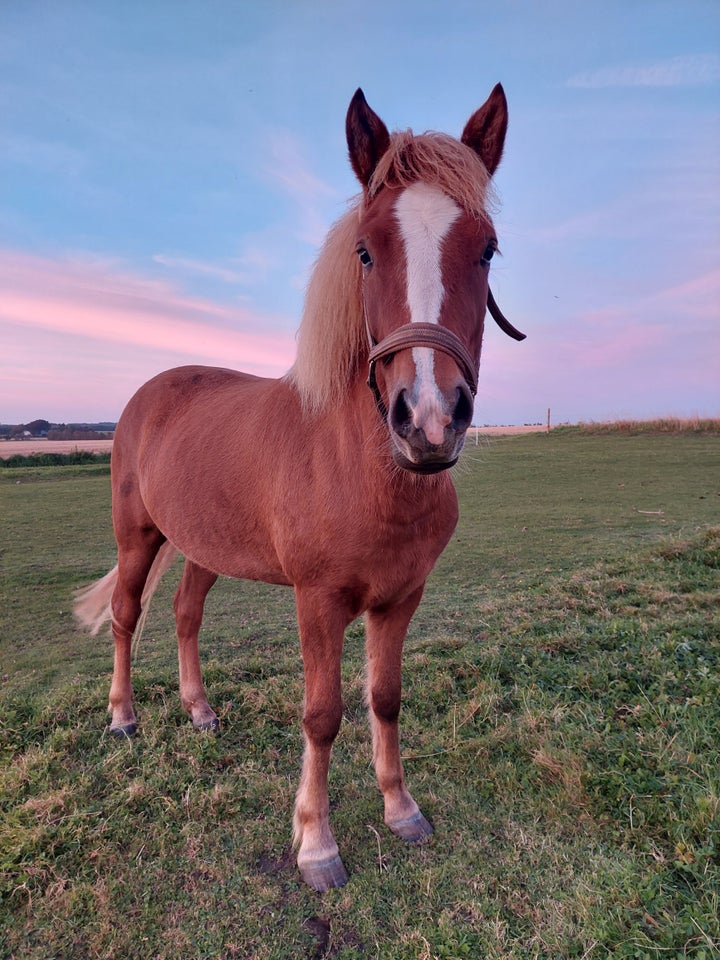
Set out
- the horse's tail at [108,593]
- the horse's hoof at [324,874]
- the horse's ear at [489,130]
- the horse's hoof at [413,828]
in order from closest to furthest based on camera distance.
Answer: the horse's ear at [489,130] < the horse's hoof at [324,874] < the horse's hoof at [413,828] < the horse's tail at [108,593]

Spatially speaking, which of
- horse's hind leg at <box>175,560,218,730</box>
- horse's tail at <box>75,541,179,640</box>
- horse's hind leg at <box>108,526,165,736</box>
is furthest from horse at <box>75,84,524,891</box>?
horse's tail at <box>75,541,179,640</box>

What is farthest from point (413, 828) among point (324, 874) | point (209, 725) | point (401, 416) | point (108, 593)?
point (108, 593)

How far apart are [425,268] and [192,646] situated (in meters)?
2.68

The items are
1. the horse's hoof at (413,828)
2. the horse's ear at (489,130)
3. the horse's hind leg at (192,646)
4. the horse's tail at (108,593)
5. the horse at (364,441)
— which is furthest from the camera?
the horse's tail at (108,593)

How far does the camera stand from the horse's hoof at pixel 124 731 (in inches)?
116

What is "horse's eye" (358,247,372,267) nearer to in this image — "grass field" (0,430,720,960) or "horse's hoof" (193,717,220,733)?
"grass field" (0,430,720,960)

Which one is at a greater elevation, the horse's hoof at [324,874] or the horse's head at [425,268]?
the horse's head at [425,268]

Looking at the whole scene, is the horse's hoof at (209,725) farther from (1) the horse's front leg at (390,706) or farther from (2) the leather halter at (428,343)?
(2) the leather halter at (428,343)

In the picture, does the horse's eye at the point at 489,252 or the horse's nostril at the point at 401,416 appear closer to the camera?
the horse's nostril at the point at 401,416

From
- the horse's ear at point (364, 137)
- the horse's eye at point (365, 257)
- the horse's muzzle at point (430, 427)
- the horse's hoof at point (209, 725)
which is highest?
the horse's ear at point (364, 137)

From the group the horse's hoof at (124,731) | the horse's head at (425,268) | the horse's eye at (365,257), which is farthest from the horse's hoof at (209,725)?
the horse's eye at (365,257)

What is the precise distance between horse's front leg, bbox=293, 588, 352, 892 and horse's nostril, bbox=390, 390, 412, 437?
2.78 feet

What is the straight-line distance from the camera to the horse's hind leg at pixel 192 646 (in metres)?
3.06

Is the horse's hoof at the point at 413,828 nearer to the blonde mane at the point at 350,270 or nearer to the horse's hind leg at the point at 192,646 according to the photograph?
the horse's hind leg at the point at 192,646
